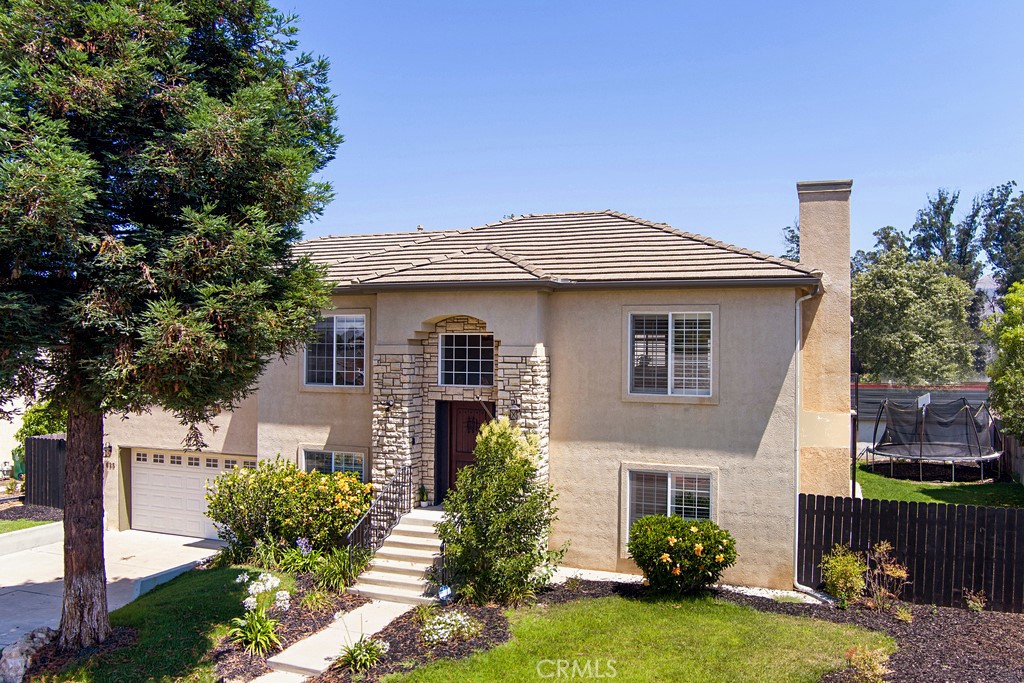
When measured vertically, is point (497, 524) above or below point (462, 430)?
below

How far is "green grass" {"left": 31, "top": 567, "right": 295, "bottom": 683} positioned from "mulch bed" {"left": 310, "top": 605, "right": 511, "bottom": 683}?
181cm

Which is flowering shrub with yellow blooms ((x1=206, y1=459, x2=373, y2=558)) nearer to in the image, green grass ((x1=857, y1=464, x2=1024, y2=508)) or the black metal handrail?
the black metal handrail

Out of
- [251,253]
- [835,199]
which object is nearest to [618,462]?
[835,199]

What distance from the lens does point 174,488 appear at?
16594 millimetres

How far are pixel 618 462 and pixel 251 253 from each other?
24.6ft

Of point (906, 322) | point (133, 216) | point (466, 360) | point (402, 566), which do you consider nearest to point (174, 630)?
point (402, 566)

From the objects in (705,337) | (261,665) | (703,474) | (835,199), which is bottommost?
(261,665)

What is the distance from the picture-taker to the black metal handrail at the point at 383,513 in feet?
41.1

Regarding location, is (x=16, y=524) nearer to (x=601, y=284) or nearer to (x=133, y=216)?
(x=133, y=216)

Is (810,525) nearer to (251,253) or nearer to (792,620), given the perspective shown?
(792,620)

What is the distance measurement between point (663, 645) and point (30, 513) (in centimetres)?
1677

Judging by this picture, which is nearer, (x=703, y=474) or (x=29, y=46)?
(x=29, y=46)

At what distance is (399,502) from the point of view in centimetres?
1299

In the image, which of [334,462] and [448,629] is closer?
[448,629]
